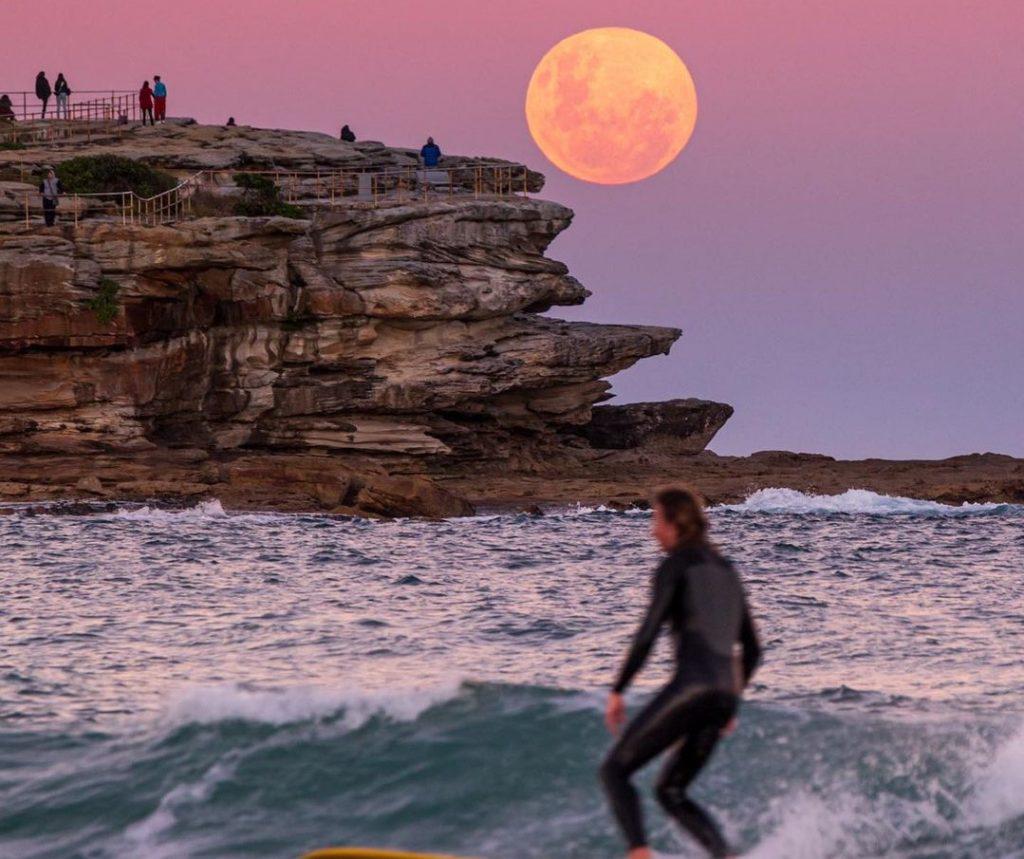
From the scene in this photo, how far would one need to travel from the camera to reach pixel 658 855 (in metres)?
9.24

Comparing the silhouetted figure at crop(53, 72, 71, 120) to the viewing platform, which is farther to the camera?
the silhouetted figure at crop(53, 72, 71, 120)

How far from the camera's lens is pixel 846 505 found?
155 feet

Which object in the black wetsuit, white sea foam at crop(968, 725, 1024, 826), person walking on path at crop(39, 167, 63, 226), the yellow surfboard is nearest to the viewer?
the black wetsuit

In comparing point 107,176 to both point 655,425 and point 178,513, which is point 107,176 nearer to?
point 178,513

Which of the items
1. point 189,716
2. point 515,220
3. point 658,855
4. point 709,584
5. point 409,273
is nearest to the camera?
point 709,584

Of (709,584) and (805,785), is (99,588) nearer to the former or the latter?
(805,785)

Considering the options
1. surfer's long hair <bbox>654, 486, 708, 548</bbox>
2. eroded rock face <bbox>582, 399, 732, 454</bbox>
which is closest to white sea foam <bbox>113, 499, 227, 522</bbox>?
eroded rock face <bbox>582, 399, 732, 454</bbox>

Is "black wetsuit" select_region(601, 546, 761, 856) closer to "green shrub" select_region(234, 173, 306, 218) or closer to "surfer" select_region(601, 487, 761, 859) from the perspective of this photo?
"surfer" select_region(601, 487, 761, 859)

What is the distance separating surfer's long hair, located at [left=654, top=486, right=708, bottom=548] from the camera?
7.55m

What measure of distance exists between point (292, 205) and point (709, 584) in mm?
46846

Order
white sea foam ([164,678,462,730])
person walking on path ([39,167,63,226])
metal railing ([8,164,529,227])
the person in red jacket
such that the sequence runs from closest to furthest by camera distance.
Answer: white sea foam ([164,678,462,730]) → person walking on path ([39,167,63,226]) → metal railing ([8,164,529,227]) → the person in red jacket

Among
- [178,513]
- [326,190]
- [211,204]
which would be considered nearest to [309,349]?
[211,204]

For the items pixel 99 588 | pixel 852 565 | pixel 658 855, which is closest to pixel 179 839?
pixel 658 855

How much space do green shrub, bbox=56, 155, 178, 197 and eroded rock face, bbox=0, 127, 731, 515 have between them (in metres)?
6.54
